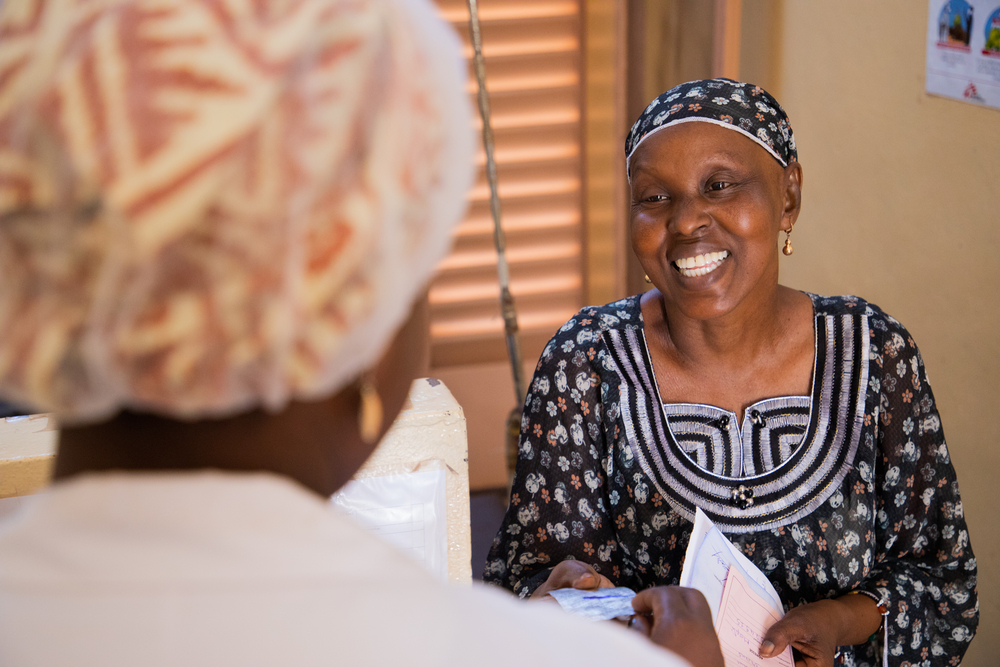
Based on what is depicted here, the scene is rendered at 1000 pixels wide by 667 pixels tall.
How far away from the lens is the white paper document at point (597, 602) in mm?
1074

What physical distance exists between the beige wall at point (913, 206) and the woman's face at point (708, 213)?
64 centimetres

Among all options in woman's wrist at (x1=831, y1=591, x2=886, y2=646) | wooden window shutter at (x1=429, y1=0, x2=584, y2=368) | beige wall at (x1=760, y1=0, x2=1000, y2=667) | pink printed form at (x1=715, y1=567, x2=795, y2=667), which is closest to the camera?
pink printed form at (x1=715, y1=567, x2=795, y2=667)

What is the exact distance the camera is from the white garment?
468mm

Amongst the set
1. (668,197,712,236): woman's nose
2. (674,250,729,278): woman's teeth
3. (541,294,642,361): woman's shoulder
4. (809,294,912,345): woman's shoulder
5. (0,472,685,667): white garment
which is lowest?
(541,294,642,361): woman's shoulder

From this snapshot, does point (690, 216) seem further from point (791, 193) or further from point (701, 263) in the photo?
point (791, 193)

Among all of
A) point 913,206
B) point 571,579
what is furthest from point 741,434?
point 913,206

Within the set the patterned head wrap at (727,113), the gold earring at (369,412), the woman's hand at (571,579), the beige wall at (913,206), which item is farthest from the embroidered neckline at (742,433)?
the gold earring at (369,412)

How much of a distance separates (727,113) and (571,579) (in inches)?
35.0

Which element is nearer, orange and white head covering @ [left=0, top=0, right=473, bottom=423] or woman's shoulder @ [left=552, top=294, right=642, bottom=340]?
orange and white head covering @ [left=0, top=0, right=473, bottom=423]

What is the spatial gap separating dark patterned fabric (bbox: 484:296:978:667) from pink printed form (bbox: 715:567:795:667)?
0.66 feet

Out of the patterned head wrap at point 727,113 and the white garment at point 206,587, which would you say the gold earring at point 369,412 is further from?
the patterned head wrap at point 727,113

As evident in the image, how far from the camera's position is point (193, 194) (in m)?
0.42

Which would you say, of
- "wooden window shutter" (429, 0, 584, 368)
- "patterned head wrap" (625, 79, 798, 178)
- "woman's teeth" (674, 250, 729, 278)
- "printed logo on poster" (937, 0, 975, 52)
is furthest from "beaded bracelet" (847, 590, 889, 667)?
"wooden window shutter" (429, 0, 584, 368)

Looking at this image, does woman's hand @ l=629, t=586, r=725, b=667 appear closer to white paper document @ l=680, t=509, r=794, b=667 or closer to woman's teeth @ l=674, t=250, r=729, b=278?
white paper document @ l=680, t=509, r=794, b=667
